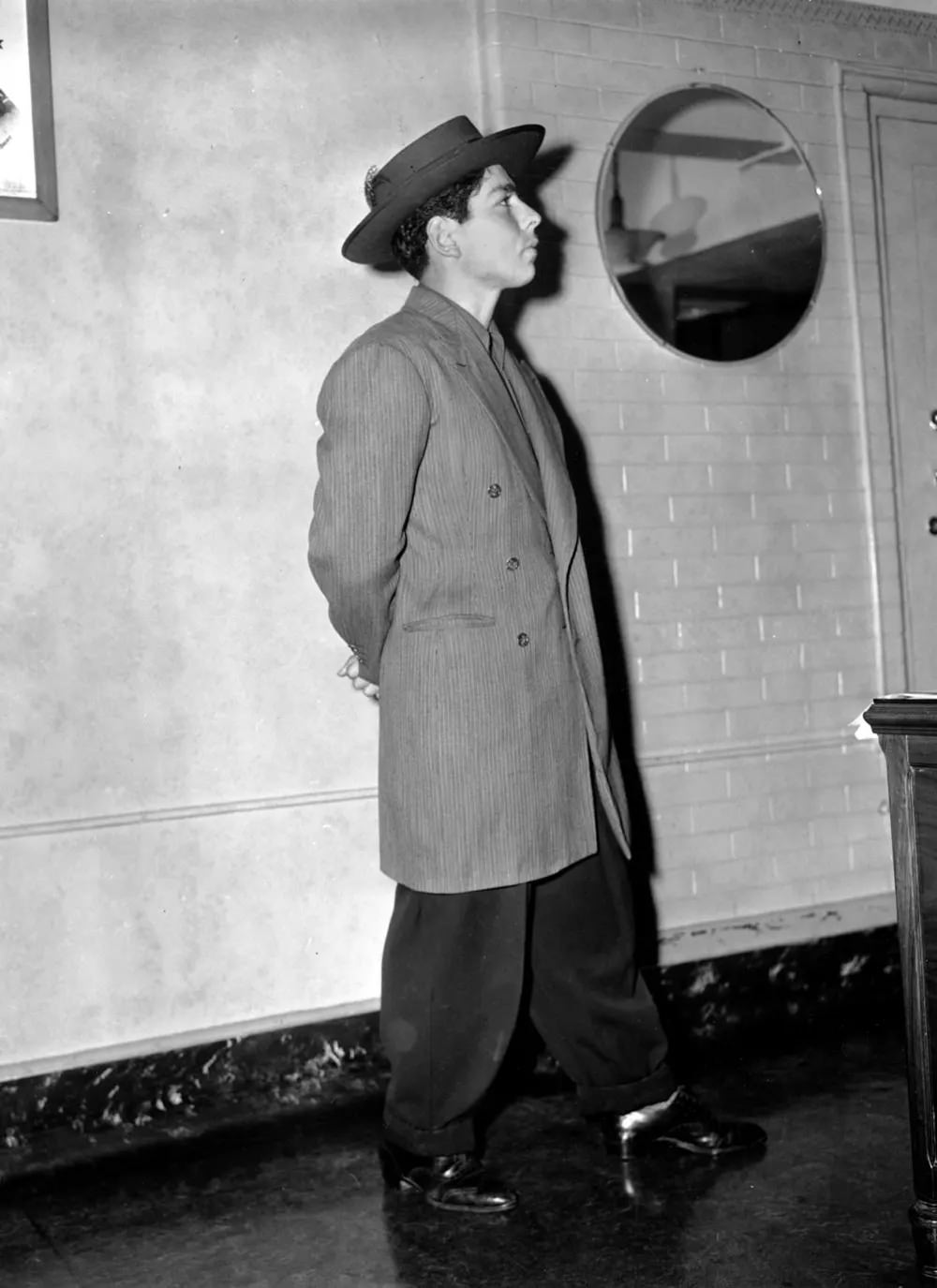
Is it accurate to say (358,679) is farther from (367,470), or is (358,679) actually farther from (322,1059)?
(322,1059)

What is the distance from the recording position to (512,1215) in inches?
100

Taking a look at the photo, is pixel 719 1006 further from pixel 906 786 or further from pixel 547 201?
pixel 547 201

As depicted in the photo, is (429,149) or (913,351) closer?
(429,149)

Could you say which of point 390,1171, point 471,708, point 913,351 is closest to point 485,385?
point 471,708

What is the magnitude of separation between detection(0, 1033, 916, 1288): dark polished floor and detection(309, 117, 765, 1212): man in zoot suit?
0.12m

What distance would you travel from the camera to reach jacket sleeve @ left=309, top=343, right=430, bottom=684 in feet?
8.36

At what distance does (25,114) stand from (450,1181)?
2.25 metres

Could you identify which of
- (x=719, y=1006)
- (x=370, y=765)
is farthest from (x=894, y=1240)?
(x=370, y=765)

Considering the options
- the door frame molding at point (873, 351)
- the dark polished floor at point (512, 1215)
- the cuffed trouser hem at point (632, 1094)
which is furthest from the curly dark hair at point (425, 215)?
the dark polished floor at point (512, 1215)

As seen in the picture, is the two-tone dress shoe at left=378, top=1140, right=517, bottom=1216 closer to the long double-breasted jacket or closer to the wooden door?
the long double-breasted jacket

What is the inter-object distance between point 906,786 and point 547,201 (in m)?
1.86

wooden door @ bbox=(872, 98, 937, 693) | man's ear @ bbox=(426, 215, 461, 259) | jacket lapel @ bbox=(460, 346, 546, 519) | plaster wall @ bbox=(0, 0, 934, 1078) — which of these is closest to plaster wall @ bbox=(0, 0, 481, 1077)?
plaster wall @ bbox=(0, 0, 934, 1078)

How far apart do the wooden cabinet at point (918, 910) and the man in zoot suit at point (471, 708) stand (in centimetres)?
65

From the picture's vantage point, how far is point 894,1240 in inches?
92.0
